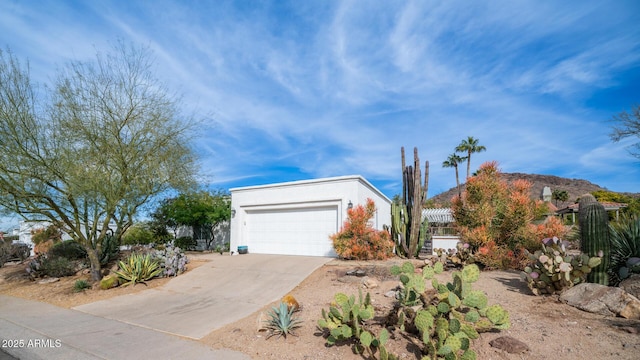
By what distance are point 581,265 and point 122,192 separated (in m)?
12.8

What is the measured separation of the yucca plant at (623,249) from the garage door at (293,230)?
8953mm

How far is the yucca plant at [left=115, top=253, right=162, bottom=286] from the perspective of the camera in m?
10.8

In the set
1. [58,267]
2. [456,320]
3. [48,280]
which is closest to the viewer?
[456,320]

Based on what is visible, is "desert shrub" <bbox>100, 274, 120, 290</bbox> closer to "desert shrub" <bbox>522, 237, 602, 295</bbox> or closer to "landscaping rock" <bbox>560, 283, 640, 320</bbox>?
"desert shrub" <bbox>522, 237, 602, 295</bbox>

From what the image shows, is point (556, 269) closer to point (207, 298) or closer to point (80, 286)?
point (207, 298)

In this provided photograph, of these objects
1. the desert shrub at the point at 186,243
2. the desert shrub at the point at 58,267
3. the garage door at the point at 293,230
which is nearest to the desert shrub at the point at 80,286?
the desert shrub at the point at 58,267

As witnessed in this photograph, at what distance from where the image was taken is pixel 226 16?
10.5 metres

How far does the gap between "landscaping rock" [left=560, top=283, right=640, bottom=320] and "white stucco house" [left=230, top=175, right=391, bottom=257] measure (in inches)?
329

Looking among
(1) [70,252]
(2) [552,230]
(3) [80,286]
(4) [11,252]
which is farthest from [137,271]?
(4) [11,252]

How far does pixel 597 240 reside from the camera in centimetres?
684

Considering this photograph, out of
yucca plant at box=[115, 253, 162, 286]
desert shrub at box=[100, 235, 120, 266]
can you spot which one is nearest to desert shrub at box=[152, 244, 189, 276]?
yucca plant at box=[115, 253, 162, 286]

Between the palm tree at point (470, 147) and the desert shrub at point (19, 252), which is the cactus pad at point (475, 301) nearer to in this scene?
the desert shrub at point (19, 252)

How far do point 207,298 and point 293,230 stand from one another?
6.90 metres

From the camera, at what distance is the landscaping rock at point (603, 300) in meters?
5.36
